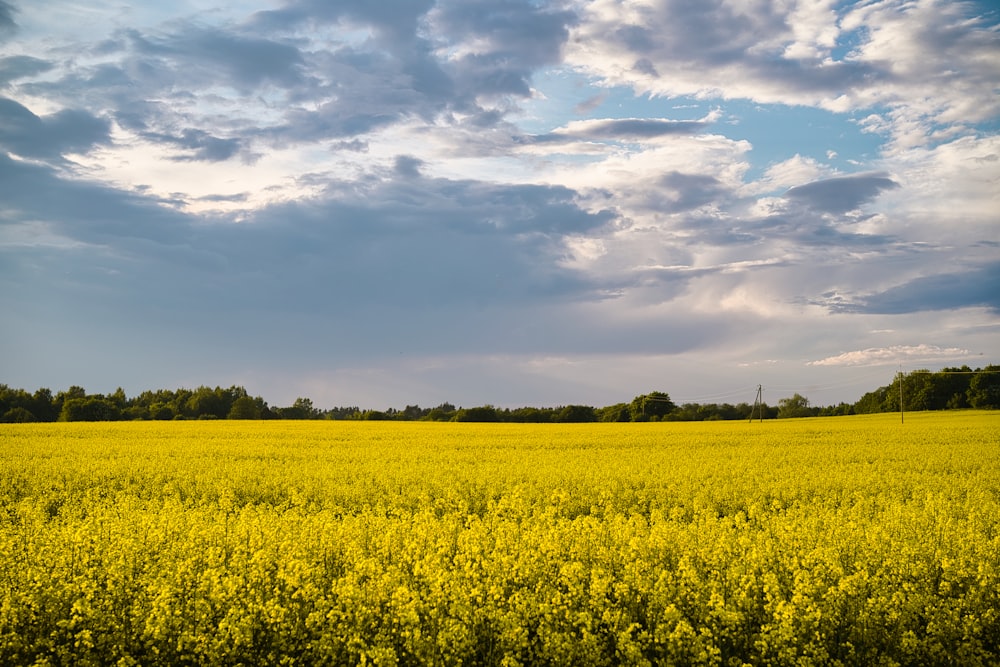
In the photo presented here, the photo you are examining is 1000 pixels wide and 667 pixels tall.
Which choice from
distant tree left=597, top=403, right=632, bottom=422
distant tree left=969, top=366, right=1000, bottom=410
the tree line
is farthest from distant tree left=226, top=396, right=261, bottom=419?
distant tree left=969, top=366, right=1000, bottom=410

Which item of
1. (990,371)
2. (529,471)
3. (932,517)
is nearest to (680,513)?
(932,517)

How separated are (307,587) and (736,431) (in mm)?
44652

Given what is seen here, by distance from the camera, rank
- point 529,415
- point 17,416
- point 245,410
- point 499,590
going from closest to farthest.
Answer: point 499,590 < point 17,416 < point 245,410 < point 529,415

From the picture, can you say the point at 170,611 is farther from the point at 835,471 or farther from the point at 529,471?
the point at 835,471

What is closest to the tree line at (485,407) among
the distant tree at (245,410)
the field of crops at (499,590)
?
the distant tree at (245,410)

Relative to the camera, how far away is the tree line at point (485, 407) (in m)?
77.6

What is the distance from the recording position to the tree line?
7756 cm

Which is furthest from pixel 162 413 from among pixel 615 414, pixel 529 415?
pixel 615 414

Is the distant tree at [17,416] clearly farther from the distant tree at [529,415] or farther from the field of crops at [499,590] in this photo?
the field of crops at [499,590]

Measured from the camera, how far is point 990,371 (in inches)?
3920

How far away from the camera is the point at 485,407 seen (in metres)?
87.2

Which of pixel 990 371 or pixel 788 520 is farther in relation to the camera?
pixel 990 371

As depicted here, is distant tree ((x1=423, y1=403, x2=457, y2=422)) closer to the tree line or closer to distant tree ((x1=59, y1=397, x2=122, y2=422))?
the tree line

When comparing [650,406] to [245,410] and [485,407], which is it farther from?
[245,410]
